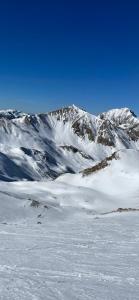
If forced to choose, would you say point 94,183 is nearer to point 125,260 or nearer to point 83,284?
point 125,260

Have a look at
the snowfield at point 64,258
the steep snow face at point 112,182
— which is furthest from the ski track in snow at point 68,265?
the steep snow face at point 112,182

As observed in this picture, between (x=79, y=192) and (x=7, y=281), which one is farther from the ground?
(x=79, y=192)

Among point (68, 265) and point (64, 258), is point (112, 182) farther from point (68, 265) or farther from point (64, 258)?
point (68, 265)

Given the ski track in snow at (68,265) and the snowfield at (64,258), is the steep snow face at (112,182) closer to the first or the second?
the snowfield at (64,258)

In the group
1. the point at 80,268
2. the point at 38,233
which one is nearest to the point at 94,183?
the point at 38,233

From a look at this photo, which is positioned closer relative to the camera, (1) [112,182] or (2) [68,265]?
(2) [68,265]

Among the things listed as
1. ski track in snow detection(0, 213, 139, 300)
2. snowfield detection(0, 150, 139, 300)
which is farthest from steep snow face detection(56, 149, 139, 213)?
ski track in snow detection(0, 213, 139, 300)

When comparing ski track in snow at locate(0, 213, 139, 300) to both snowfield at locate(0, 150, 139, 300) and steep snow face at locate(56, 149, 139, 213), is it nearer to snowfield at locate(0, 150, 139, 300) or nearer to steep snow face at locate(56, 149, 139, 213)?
snowfield at locate(0, 150, 139, 300)

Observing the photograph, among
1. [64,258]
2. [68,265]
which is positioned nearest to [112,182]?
[64,258]
